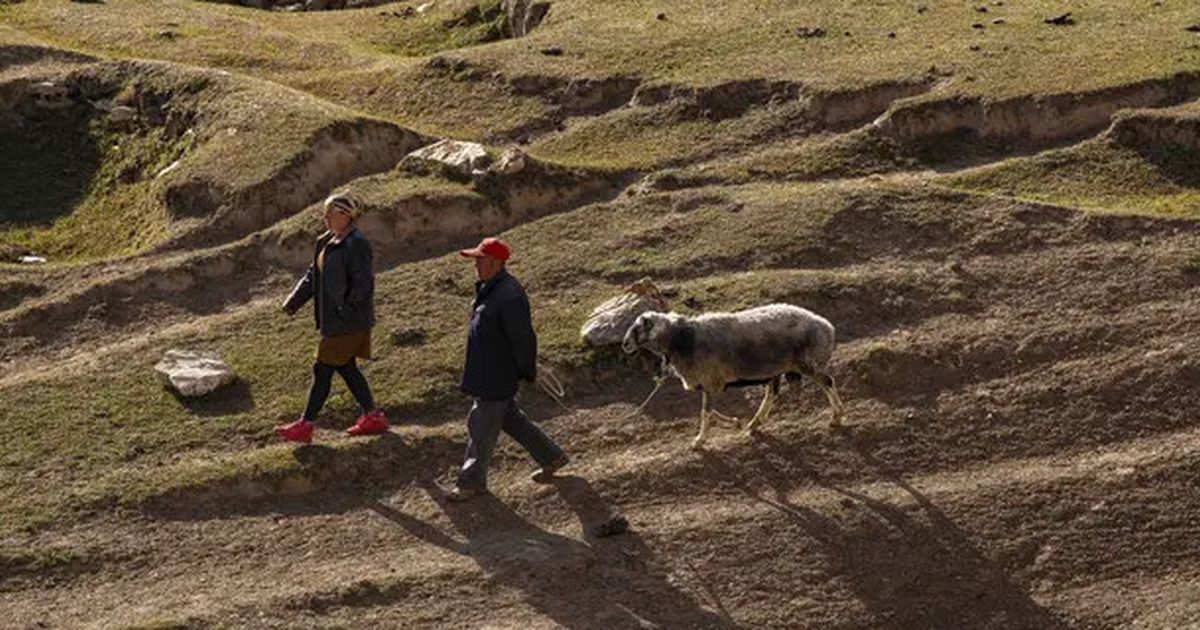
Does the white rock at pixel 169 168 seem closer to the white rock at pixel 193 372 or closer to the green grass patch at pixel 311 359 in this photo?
the green grass patch at pixel 311 359

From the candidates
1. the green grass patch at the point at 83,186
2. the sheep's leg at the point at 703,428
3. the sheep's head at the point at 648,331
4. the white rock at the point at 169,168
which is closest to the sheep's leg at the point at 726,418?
the sheep's leg at the point at 703,428

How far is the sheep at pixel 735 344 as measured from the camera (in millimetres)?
19531

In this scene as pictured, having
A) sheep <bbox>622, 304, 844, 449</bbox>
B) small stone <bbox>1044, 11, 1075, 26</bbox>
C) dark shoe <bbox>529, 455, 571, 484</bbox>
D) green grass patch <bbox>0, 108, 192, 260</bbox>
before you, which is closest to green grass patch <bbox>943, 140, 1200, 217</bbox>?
small stone <bbox>1044, 11, 1075, 26</bbox>

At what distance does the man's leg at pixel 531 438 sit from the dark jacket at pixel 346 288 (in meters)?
2.00

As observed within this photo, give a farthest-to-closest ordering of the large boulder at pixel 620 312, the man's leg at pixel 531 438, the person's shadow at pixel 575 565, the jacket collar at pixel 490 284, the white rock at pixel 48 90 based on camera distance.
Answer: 1. the white rock at pixel 48 90
2. the large boulder at pixel 620 312
3. the man's leg at pixel 531 438
4. the jacket collar at pixel 490 284
5. the person's shadow at pixel 575 565

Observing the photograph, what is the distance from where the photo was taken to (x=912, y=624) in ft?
58.6

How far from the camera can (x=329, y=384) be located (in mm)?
20375

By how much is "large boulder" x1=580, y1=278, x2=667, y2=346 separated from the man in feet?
10.3

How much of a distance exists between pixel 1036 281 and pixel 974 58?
7.15 m

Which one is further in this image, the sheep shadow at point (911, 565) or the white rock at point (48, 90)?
the white rock at point (48, 90)

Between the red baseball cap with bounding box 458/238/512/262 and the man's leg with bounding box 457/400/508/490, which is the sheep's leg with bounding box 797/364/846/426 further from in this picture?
the red baseball cap with bounding box 458/238/512/262

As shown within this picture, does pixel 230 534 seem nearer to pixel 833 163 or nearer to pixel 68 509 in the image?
pixel 68 509

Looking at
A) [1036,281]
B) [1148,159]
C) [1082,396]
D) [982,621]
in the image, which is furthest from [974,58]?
[982,621]

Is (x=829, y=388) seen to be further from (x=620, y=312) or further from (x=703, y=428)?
(x=620, y=312)
